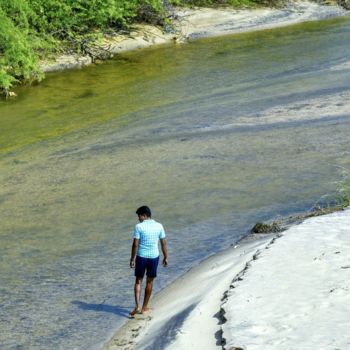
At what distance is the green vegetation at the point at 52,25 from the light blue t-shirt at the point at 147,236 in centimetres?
1839

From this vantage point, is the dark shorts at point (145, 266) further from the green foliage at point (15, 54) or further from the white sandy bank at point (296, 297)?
the green foliage at point (15, 54)

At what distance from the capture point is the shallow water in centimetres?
1162

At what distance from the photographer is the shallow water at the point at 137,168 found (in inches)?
457

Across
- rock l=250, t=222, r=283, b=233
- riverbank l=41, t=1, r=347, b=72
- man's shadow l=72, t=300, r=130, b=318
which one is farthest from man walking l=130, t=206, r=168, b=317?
riverbank l=41, t=1, r=347, b=72

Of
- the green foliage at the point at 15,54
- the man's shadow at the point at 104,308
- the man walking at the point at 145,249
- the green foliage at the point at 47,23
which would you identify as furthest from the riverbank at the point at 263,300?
the green foliage at the point at 15,54

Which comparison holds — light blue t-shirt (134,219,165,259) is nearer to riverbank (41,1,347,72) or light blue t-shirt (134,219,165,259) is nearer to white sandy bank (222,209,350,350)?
white sandy bank (222,209,350,350)

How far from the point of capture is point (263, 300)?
9000mm

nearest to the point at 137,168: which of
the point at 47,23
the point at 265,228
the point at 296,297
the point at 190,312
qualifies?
the point at 265,228

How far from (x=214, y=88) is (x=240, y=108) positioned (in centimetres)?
365

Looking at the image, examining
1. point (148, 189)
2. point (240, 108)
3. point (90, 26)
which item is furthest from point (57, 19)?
point (148, 189)

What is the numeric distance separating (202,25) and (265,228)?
30368mm

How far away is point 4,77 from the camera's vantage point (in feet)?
91.5

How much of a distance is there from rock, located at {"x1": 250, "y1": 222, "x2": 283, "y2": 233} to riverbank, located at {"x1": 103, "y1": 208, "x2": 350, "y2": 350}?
4.04 ft

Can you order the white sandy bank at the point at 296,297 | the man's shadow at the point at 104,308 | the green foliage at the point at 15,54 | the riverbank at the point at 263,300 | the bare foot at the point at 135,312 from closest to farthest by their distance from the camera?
1. the white sandy bank at the point at 296,297
2. the riverbank at the point at 263,300
3. the bare foot at the point at 135,312
4. the man's shadow at the point at 104,308
5. the green foliage at the point at 15,54
